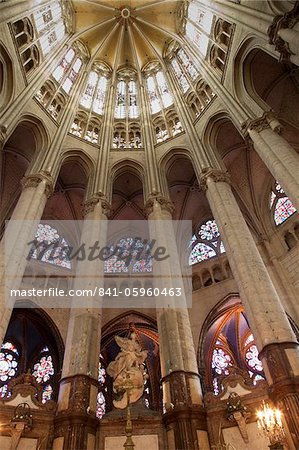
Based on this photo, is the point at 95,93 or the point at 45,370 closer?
the point at 45,370

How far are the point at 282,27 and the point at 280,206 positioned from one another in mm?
9628

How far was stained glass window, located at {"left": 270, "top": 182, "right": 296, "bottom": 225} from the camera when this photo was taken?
17.7 m

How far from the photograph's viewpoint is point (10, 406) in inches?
343

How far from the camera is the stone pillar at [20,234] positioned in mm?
9914

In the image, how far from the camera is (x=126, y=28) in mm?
23328

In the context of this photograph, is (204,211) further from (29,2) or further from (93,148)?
(29,2)

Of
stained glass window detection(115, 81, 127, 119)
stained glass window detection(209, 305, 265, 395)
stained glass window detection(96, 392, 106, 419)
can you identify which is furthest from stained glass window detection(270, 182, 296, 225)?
stained glass window detection(96, 392, 106, 419)

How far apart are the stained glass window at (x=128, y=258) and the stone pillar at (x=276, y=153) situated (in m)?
10.2

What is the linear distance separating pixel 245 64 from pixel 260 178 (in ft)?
20.2

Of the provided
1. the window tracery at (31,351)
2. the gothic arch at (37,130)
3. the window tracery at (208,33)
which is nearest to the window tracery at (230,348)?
the window tracery at (31,351)

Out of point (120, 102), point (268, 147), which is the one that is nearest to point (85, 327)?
point (268, 147)

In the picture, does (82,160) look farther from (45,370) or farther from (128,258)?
(45,370)

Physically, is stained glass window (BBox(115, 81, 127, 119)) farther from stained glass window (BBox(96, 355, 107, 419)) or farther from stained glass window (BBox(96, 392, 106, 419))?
stained glass window (BBox(96, 392, 106, 419))

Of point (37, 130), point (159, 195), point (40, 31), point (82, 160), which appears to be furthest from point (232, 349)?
point (40, 31)
